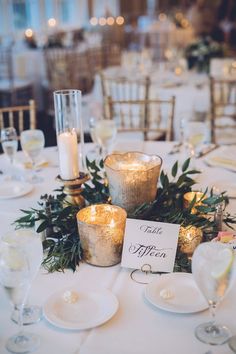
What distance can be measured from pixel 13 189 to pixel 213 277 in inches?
40.3

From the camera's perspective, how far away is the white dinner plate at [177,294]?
39.6 inches

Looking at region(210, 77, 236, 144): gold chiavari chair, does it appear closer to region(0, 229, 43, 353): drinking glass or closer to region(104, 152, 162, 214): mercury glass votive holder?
region(104, 152, 162, 214): mercury glass votive holder

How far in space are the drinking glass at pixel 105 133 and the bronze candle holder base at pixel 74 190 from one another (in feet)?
1.98

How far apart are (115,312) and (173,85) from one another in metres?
2.87

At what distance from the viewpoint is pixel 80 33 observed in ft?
26.3

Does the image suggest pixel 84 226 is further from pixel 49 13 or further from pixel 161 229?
pixel 49 13

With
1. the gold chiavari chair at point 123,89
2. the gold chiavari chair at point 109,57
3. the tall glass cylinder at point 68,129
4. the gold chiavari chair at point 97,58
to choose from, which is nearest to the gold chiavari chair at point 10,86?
the gold chiavari chair at point 97,58

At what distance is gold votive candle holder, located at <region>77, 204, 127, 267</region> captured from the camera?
116cm

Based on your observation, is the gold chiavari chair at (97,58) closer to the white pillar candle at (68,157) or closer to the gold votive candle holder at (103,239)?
the white pillar candle at (68,157)

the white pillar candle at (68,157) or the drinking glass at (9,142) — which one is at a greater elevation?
the white pillar candle at (68,157)

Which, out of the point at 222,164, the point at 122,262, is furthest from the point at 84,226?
the point at 222,164

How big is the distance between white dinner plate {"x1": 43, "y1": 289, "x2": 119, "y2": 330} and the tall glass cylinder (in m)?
0.44

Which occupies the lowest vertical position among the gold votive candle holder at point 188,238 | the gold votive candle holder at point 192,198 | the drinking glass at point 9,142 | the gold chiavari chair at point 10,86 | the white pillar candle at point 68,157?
the gold chiavari chair at point 10,86

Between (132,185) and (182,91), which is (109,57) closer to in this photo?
(182,91)
